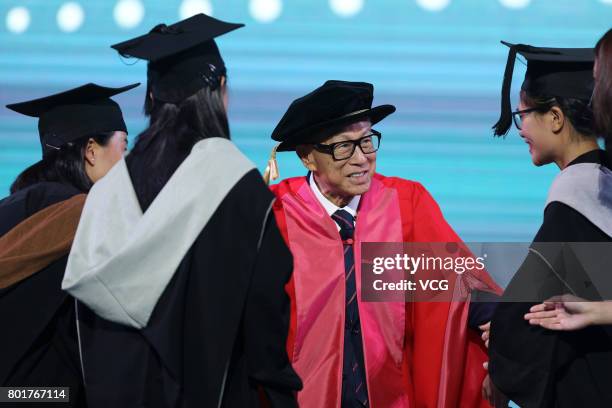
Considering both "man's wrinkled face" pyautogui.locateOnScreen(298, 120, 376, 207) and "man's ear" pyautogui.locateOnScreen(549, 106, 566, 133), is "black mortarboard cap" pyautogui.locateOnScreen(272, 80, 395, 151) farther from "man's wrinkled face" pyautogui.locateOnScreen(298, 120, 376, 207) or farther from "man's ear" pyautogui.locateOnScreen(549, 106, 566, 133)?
"man's ear" pyautogui.locateOnScreen(549, 106, 566, 133)

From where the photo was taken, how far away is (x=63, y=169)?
2832 mm

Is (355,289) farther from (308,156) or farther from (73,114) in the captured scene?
(73,114)

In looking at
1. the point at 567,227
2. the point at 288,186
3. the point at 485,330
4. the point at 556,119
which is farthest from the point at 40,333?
the point at 556,119

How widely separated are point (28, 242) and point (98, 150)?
0.46 meters

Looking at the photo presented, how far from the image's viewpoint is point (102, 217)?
2.28 m

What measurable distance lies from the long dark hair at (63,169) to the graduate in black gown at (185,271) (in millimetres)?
497

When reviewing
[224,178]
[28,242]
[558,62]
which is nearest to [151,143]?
[224,178]

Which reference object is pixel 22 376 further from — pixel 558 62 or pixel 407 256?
pixel 558 62

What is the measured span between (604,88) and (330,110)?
956mm

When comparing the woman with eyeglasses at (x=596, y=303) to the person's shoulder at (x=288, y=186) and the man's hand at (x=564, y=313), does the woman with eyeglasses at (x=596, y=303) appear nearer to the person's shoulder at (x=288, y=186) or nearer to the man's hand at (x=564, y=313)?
the man's hand at (x=564, y=313)

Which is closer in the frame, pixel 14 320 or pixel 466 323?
pixel 14 320

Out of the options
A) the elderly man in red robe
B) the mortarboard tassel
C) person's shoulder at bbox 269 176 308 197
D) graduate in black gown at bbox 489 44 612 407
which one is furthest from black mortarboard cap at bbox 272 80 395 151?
graduate in black gown at bbox 489 44 612 407

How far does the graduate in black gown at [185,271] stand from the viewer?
2.21 metres

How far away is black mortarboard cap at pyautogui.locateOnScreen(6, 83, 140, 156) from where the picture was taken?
292 cm
